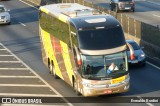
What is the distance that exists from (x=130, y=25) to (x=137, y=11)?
19436mm

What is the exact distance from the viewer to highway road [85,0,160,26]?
5155 centimetres

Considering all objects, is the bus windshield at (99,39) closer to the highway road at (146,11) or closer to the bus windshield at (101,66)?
the bus windshield at (101,66)

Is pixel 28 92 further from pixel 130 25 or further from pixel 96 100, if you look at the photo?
pixel 130 25

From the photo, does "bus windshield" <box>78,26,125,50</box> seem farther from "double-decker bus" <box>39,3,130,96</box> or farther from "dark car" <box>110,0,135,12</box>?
"dark car" <box>110,0,135,12</box>

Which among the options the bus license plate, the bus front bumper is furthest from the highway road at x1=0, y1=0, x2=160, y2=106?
the bus license plate

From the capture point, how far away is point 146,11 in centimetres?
5722

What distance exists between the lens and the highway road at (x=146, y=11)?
169 ft

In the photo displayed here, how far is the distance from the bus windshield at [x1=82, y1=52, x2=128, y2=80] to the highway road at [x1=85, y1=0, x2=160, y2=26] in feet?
82.2

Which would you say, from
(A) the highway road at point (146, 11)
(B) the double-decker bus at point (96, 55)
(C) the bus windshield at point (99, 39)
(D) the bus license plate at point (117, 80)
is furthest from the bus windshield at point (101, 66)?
(A) the highway road at point (146, 11)

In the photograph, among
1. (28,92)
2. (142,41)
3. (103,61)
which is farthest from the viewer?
(142,41)

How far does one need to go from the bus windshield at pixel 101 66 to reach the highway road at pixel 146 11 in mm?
25044

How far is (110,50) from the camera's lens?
2397 cm

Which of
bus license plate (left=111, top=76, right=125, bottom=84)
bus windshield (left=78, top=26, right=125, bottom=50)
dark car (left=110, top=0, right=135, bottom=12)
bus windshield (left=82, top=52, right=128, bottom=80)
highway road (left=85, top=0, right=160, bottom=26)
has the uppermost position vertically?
bus windshield (left=78, top=26, right=125, bottom=50)

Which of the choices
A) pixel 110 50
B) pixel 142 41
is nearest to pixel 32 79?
pixel 110 50
